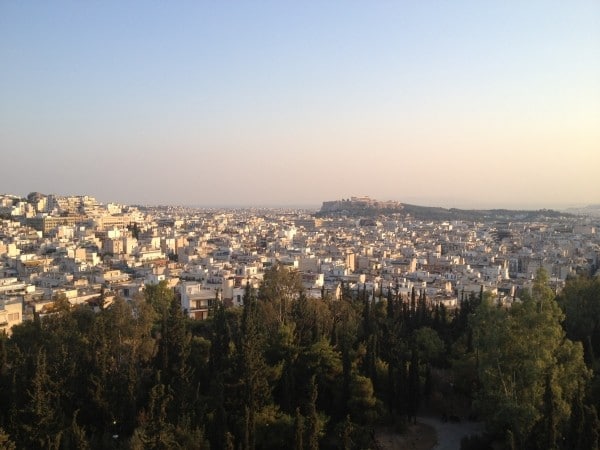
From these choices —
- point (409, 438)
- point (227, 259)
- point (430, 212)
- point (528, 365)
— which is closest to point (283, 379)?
point (409, 438)

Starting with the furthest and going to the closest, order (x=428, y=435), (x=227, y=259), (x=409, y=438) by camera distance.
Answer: (x=227, y=259) → (x=428, y=435) → (x=409, y=438)

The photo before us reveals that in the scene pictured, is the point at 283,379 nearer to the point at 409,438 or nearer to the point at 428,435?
the point at 409,438

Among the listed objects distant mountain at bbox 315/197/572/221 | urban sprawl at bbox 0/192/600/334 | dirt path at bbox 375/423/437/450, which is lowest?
dirt path at bbox 375/423/437/450

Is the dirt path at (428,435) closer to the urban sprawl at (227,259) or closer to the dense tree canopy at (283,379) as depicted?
the dense tree canopy at (283,379)

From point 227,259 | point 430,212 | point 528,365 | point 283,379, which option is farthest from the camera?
point 430,212

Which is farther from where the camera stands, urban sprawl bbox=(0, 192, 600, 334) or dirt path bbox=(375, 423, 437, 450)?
urban sprawl bbox=(0, 192, 600, 334)

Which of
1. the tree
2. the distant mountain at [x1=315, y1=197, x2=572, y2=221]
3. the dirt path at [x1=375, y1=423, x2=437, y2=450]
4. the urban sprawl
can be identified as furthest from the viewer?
the distant mountain at [x1=315, y1=197, x2=572, y2=221]

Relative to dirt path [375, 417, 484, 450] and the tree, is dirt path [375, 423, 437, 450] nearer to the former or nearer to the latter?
dirt path [375, 417, 484, 450]

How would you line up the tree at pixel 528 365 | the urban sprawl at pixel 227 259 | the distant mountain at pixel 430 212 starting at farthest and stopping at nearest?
the distant mountain at pixel 430 212, the urban sprawl at pixel 227 259, the tree at pixel 528 365

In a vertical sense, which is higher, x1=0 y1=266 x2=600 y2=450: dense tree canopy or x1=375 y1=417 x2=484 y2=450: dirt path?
x1=0 y1=266 x2=600 y2=450: dense tree canopy

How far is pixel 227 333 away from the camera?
620 inches

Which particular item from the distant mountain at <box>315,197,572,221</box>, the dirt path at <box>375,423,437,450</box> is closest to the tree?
the dirt path at <box>375,423,437,450</box>

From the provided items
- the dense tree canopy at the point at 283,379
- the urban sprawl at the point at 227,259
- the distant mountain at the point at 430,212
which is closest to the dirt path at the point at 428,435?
the dense tree canopy at the point at 283,379

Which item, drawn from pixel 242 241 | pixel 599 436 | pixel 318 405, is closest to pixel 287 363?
pixel 318 405
